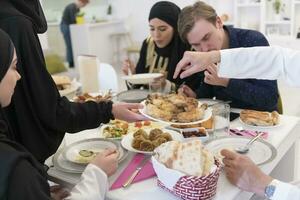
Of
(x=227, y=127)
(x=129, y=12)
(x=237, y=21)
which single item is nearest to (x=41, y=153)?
(x=227, y=127)

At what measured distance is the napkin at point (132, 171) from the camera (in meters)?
1.04

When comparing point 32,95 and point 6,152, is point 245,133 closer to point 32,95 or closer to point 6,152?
point 32,95

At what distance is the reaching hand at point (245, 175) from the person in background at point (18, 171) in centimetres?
38

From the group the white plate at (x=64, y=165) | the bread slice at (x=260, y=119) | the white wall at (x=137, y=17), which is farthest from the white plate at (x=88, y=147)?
the white wall at (x=137, y=17)

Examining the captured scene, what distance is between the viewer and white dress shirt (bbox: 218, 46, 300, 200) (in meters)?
1.26

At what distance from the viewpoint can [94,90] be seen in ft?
7.30

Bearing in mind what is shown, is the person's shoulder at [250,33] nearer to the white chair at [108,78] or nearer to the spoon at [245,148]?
the spoon at [245,148]

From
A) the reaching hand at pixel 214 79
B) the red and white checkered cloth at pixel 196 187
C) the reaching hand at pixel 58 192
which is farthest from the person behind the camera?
the reaching hand at pixel 214 79

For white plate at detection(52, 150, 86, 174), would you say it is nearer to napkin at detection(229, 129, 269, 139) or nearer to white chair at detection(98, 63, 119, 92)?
napkin at detection(229, 129, 269, 139)

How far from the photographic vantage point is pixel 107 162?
1067 millimetres

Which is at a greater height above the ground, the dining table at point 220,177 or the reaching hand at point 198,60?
the reaching hand at point 198,60

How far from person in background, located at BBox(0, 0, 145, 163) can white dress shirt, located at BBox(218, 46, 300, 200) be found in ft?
2.13

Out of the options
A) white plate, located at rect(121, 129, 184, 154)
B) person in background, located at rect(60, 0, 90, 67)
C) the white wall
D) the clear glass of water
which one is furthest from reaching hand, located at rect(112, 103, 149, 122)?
the white wall

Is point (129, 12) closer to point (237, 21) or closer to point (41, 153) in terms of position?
point (237, 21)
